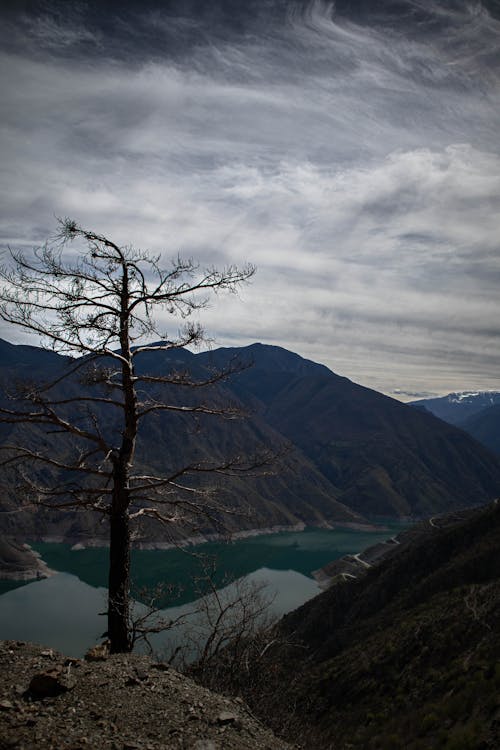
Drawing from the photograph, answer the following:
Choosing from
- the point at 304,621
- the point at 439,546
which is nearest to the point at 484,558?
the point at 439,546

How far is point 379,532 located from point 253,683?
14261 cm

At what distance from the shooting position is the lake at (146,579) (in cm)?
5325

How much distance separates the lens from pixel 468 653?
69.6 ft

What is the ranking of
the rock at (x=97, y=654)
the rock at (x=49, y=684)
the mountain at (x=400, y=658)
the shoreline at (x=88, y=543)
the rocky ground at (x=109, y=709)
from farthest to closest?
the shoreline at (x=88, y=543) < the mountain at (x=400, y=658) < the rock at (x=97, y=654) < the rock at (x=49, y=684) < the rocky ground at (x=109, y=709)

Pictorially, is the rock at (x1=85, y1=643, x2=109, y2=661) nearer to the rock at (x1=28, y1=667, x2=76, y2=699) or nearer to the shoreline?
the rock at (x1=28, y1=667, x2=76, y2=699)

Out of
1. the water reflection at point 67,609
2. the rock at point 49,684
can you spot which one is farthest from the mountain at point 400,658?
the water reflection at point 67,609

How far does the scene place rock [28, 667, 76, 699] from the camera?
475cm

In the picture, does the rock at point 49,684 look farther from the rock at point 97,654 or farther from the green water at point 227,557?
the green water at point 227,557

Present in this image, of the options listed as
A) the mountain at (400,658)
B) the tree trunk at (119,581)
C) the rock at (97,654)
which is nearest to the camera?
the rock at (97,654)

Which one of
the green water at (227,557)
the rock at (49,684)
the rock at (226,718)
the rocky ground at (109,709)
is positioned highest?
the rock at (49,684)

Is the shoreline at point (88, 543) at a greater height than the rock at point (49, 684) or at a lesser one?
lesser

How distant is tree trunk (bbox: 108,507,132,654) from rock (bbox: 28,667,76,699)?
116 cm

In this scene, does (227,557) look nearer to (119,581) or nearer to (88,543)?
(88,543)

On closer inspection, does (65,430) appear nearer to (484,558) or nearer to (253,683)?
(253,683)
